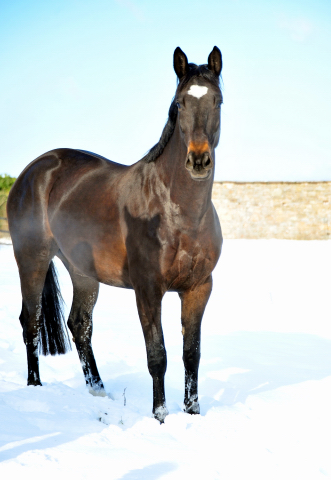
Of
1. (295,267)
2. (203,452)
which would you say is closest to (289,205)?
(295,267)

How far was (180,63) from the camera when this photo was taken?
3111 mm

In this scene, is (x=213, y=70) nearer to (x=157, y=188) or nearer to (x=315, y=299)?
(x=157, y=188)

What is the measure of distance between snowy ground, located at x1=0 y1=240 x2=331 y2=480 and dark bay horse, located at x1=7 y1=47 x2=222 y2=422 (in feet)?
1.18

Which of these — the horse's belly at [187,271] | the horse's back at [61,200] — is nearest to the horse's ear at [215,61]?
the horse's back at [61,200]

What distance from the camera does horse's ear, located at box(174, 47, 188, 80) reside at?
3092mm

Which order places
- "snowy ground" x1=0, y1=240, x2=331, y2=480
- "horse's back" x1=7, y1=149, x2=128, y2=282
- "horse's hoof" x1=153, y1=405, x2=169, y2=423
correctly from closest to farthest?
"snowy ground" x1=0, y1=240, x2=331, y2=480, "horse's hoof" x1=153, y1=405, x2=169, y2=423, "horse's back" x1=7, y1=149, x2=128, y2=282

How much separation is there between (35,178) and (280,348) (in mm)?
3243

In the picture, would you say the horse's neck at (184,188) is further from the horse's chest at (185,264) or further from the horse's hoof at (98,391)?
the horse's hoof at (98,391)

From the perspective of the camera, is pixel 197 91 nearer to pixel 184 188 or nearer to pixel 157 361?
pixel 184 188

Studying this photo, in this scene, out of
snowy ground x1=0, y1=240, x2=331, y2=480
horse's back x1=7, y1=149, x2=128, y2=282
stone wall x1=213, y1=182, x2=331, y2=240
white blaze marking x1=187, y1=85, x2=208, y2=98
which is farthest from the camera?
stone wall x1=213, y1=182, x2=331, y2=240

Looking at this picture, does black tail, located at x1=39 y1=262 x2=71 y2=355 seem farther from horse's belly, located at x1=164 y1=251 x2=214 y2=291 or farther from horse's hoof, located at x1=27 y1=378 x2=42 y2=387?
horse's belly, located at x1=164 y1=251 x2=214 y2=291

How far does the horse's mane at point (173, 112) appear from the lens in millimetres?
3012

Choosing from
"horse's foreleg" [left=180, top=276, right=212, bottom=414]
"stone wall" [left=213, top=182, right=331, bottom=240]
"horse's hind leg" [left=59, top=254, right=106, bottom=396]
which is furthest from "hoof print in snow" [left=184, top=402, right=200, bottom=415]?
"stone wall" [left=213, top=182, right=331, bottom=240]

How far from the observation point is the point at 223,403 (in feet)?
12.3
